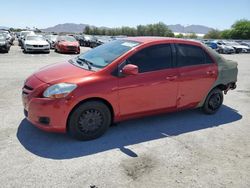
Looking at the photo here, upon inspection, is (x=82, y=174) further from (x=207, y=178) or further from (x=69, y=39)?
(x=69, y=39)

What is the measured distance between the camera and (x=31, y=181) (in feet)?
10.9

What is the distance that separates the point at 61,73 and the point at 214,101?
3.42 m

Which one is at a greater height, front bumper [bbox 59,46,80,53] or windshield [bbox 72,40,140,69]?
windshield [bbox 72,40,140,69]

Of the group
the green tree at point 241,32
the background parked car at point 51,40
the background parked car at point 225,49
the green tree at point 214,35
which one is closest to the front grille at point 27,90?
the background parked car at point 51,40

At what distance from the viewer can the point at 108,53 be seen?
5043 millimetres

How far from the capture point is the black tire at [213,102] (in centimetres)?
597

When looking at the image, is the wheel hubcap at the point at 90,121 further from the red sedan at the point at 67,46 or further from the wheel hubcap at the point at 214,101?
the red sedan at the point at 67,46

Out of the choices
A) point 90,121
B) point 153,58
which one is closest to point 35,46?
point 153,58

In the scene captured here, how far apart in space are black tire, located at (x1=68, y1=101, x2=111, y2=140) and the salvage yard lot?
0.14m

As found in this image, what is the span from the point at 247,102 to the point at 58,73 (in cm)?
525

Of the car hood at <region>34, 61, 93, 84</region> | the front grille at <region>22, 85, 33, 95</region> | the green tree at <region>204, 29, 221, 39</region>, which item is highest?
the green tree at <region>204, 29, 221, 39</region>

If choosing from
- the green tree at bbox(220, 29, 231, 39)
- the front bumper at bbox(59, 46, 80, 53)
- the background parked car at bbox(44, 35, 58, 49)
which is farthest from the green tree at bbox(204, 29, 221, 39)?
the front bumper at bbox(59, 46, 80, 53)

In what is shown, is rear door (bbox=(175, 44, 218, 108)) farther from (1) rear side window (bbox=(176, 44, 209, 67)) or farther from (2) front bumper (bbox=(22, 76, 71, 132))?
(2) front bumper (bbox=(22, 76, 71, 132))

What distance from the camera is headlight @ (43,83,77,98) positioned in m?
4.13
